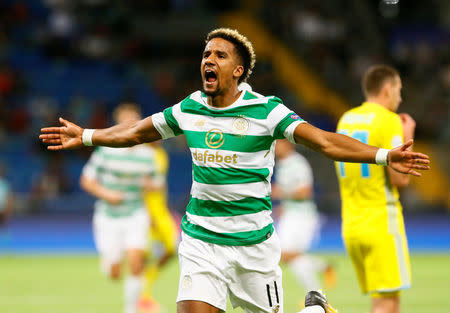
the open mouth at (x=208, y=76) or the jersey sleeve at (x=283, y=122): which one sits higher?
the open mouth at (x=208, y=76)

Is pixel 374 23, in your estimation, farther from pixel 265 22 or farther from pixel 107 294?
pixel 107 294

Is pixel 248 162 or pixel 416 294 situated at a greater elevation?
pixel 248 162

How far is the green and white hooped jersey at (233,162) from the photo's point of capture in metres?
5.40

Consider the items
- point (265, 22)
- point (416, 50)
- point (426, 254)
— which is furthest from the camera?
point (265, 22)

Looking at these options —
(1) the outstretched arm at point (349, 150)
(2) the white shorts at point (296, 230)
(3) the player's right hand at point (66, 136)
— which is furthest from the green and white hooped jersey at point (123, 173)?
(1) the outstretched arm at point (349, 150)

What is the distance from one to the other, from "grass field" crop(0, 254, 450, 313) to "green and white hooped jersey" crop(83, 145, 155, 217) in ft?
4.62

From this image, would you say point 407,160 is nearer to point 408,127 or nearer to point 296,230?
point 408,127

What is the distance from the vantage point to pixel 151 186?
10.6 m

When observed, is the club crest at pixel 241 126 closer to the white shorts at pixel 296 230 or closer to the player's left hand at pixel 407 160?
the player's left hand at pixel 407 160

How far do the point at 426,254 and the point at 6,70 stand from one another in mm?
15121

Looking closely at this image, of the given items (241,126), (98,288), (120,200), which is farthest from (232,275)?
(98,288)

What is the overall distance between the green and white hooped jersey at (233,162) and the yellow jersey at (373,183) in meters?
1.30

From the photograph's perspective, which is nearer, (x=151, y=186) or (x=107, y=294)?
(x=151, y=186)

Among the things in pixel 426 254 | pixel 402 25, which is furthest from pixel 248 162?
pixel 402 25
